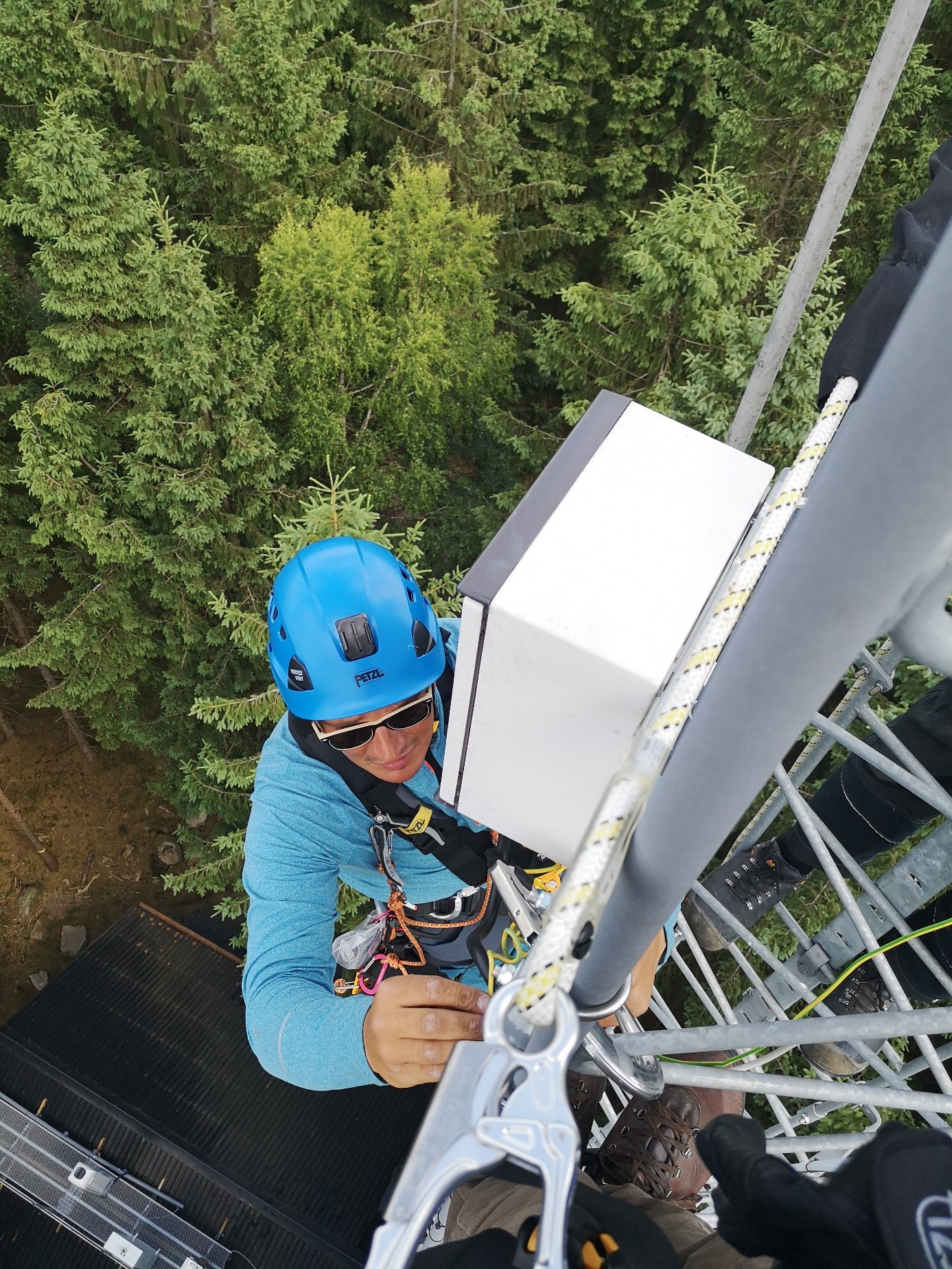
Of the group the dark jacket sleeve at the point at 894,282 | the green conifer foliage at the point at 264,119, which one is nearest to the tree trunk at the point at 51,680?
the green conifer foliage at the point at 264,119

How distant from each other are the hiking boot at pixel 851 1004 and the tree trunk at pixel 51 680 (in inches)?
528

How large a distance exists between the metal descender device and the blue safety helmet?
182 centimetres

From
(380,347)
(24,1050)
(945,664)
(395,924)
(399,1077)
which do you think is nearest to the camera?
(945,664)

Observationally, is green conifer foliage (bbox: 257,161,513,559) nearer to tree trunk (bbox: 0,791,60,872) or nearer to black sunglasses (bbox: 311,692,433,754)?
tree trunk (bbox: 0,791,60,872)

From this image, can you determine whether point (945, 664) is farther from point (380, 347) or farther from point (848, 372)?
point (380, 347)

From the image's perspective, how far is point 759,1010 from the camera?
376 centimetres

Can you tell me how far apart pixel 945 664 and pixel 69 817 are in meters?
17.4

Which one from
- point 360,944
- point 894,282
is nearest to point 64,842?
point 360,944

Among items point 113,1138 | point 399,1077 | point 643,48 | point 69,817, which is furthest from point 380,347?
point 399,1077

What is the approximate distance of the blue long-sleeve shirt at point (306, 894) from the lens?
2156 mm

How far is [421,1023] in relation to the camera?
1845mm

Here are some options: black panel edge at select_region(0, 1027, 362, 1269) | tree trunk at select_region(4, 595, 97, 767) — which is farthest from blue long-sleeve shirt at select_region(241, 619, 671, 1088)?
tree trunk at select_region(4, 595, 97, 767)

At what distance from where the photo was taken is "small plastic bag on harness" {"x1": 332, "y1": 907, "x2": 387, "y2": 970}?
3.79m

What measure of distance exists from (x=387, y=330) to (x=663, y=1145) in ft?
42.8
